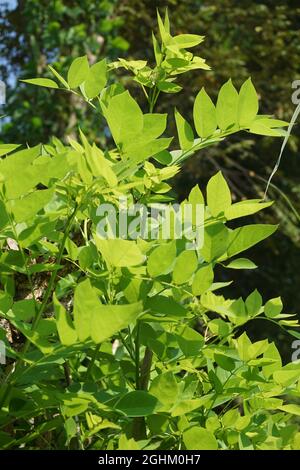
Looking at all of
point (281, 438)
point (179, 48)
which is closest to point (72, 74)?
point (179, 48)

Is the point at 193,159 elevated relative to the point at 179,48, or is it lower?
lower

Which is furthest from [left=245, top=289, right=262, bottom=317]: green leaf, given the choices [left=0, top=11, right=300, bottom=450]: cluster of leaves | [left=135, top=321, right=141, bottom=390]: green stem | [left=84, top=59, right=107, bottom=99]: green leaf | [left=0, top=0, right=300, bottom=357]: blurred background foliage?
[left=0, top=0, right=300, bottom=357]: blurred background foliage

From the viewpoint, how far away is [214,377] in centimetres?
54

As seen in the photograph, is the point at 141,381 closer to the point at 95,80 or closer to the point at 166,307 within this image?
the point at 166,307

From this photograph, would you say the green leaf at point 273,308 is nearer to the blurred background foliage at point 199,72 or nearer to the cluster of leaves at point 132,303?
the cluster of leaves at point 132,303

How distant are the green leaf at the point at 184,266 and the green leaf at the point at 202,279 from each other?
0.02m

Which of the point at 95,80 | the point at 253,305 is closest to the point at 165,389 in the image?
the point at 253,305

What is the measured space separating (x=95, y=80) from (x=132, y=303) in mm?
215

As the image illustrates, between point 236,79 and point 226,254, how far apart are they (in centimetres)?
418

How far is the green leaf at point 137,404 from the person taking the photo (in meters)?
0.46

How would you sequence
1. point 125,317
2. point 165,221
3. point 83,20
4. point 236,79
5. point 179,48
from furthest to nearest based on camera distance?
point 236,79 < point 83,20 < point 179,48 < point 165,221 < point 125,317

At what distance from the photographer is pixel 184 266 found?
0.49 metres

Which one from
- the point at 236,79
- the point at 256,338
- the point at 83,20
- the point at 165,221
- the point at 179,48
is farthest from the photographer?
the point at 256,338

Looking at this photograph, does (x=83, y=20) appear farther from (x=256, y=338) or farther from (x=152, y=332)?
(x=152, y=332)
